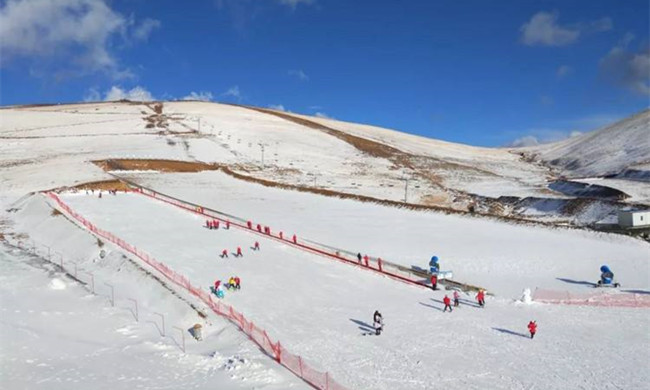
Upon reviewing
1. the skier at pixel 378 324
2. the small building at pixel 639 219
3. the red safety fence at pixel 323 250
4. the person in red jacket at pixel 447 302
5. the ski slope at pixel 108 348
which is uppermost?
the small building at pixel 639 219

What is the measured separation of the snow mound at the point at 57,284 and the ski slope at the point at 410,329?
18.4ft

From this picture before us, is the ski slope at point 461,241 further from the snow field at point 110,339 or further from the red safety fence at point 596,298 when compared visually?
the snow field at point 110,339

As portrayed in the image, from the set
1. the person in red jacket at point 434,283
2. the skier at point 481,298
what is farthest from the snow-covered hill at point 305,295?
the person in red jacket at point 434,283

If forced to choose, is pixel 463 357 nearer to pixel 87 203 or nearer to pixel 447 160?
pixel 87 203

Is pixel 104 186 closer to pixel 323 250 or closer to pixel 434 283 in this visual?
pixel 323 250

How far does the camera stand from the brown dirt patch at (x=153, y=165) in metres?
76.6

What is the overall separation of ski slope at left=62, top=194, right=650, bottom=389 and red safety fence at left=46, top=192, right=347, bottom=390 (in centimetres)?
62

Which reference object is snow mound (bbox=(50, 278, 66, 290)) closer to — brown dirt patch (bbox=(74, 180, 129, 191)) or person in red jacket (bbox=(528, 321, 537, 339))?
person in red jacket (bbox=(528, 321, 537, 339))

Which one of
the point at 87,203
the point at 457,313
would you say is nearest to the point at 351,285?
the point at 457,313

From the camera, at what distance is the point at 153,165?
260ft

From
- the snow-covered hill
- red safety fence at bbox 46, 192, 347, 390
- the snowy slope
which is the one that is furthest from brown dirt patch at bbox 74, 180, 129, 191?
the snowy slope

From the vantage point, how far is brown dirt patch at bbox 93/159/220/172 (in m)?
76.6

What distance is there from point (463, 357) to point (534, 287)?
466 inches

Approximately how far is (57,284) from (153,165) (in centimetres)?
5459
